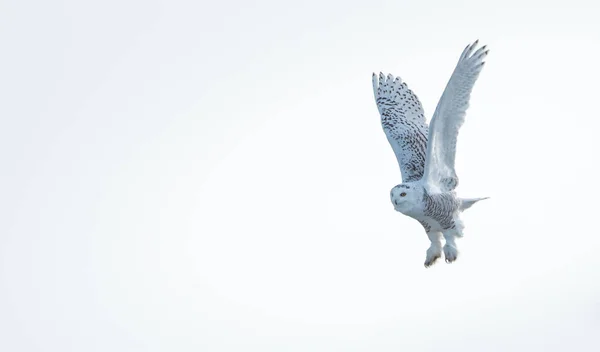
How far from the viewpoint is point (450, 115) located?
1043 inches

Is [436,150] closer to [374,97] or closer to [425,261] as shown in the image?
[425,261]

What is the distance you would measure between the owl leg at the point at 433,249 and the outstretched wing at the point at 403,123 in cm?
154

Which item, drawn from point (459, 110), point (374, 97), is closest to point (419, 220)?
point (459, 110)

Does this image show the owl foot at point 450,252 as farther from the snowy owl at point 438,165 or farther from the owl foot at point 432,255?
the owl foot at point 432,255

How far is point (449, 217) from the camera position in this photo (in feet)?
89.5

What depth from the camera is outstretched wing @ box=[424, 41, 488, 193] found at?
26.1 m

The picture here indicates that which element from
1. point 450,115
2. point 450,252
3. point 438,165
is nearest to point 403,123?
point 438,165

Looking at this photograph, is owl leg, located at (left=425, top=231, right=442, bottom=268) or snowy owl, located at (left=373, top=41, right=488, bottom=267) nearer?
snowy owl, located at (left=373, top=41, right=488, bottom=267)

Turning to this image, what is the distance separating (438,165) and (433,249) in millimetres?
2484

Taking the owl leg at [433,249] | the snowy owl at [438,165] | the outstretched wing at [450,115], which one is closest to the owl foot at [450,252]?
the snowy owl at [438,165]

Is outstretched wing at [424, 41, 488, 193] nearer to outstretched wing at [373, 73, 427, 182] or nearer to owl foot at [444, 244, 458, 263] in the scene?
outstretched wing at [373, 73, 427, 182]

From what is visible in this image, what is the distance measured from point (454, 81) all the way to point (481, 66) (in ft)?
2.80

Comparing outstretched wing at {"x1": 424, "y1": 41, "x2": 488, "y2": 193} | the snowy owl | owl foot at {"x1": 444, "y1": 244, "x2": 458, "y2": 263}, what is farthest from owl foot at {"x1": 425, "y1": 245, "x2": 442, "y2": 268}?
outstretched wing at {"x1": 424, "y1": 41, "x2": 488, "y2": 193}

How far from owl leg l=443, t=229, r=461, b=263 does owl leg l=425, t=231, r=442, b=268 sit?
0.91 feet
